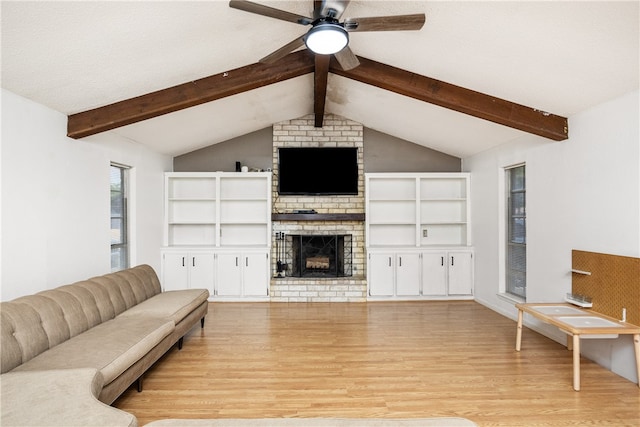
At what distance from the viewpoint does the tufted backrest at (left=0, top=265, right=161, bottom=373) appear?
2134 millimetres

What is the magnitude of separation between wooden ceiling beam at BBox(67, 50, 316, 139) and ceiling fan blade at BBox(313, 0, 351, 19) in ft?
4.88

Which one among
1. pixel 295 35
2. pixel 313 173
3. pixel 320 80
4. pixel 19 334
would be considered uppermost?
pixel 295 35

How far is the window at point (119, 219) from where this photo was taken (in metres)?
4.45

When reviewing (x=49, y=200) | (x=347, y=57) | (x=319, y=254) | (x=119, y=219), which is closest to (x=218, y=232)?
(x=119, y=219)

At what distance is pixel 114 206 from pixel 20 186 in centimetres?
171

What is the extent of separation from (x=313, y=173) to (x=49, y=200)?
3.67 m

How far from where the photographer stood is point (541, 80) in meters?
3.03

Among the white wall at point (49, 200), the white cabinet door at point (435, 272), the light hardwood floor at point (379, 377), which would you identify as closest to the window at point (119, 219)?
the white wall at point (49, 200)

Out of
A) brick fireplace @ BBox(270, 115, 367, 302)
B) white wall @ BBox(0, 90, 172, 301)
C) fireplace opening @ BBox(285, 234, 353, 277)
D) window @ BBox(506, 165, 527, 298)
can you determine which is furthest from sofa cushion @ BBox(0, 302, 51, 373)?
window @ BBox(506, 165, 527, 298)

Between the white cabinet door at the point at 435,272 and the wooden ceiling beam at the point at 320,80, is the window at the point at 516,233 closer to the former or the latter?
the white cabinet door at the point at 435,272

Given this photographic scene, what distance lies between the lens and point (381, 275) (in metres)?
5.58

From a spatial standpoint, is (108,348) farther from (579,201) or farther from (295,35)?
(579,201)

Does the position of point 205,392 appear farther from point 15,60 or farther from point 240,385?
point 15,60

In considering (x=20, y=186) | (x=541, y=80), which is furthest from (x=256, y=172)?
(x=541, y=80)
